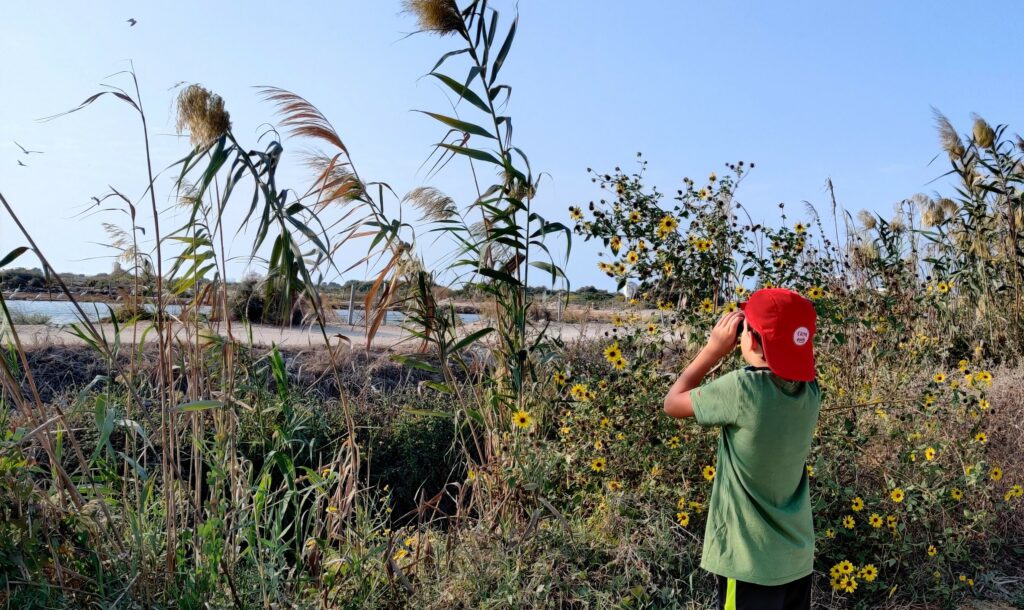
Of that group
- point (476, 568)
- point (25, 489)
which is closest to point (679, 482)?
point (476, 568)

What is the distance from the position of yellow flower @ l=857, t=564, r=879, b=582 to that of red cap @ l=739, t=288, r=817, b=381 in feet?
5.00

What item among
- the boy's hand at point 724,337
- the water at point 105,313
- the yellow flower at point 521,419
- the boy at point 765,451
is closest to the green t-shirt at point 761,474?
the boy at point 765,451

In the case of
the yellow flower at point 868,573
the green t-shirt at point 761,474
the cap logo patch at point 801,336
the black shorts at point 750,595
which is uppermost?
the cap logo patch at point 801,336

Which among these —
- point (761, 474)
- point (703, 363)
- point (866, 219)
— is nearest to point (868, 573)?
point (761, 474)

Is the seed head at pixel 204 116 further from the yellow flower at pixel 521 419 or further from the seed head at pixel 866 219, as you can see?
the seed head at pixel 866 219

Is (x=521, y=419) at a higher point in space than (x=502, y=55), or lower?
lower

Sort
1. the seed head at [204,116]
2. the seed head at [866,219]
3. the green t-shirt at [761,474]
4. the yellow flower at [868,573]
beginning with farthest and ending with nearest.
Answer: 1. the seed head at [866,219]
2. the yellow flower at [868,573]
3. the seed head at [204,116]
4. the green t-shirt at [761,474]

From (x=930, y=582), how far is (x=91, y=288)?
410cm

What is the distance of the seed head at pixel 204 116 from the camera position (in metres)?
3.12

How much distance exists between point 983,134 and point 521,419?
21.2ft

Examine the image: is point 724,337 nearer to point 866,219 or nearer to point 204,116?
point 204,116

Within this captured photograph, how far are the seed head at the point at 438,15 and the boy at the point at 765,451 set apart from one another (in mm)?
2132

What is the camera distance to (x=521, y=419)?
3.63m

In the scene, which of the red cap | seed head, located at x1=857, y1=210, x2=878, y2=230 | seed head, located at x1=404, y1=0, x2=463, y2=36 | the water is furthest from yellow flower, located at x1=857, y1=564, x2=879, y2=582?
seed head, located at x1=857, y1=210, x2=878, y2=230
